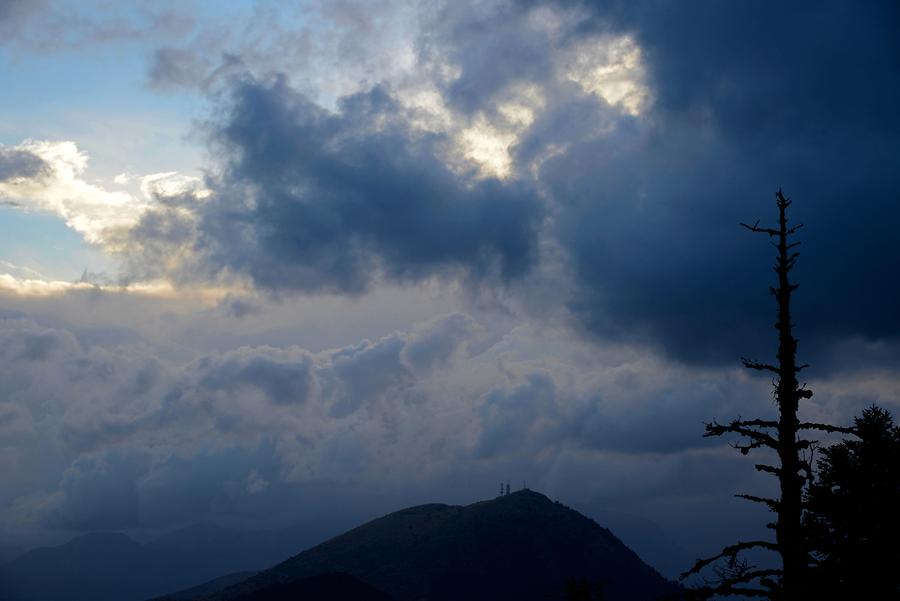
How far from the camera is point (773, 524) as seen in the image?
1797 centimetres

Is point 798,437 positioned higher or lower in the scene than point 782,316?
lower

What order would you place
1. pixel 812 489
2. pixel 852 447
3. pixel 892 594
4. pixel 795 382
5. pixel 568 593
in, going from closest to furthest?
pixel 892 594 < pixel 812 489 < pixel 795 382 < pixel 568 593 < pixel 852 447

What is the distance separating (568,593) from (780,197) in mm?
17984

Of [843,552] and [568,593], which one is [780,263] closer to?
[843,552]

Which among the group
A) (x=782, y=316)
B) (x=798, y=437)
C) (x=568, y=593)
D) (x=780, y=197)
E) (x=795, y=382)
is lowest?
(x=568, y=593)

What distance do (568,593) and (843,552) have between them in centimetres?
1591

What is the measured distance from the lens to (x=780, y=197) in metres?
19.3

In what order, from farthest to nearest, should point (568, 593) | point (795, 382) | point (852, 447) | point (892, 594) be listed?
point (852, 447) < point (568, 593) < point (795, 382) < point (892, 594)

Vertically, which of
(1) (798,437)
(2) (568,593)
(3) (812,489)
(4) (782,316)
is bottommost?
(2) (568,593)

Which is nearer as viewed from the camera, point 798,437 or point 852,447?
point 798,437

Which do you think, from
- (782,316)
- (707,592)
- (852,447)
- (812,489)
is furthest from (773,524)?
(852,447)

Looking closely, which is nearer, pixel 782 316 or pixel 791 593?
pixel 791 593

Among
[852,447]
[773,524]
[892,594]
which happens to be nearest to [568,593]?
[773,524]

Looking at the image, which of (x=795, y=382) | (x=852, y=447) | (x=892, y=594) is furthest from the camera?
(x=852, y=447)
